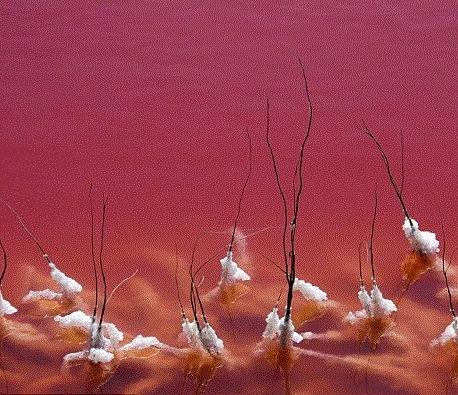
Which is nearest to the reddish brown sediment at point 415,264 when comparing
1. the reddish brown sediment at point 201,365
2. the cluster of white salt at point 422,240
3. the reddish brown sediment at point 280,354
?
the cluster of white salt at point 422,240

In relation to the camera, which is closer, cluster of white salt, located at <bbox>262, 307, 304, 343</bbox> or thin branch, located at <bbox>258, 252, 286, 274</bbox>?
cluster of white salt, located at <bbox>262, 307, 304, 343</bbox>

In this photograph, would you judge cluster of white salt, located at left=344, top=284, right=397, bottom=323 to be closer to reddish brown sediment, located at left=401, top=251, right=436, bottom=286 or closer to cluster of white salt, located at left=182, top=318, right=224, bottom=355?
reddish brown sediment, located at left=401, top=251, right=436, bottom=286

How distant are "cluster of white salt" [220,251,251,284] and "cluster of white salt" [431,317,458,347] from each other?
0.30m

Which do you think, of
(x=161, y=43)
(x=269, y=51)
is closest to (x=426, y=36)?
(x=269, y=51)

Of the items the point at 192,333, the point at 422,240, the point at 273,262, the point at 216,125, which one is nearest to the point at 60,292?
the point at 192,333

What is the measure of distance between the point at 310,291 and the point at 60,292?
39 centimetres

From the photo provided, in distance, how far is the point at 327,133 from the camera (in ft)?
5.28

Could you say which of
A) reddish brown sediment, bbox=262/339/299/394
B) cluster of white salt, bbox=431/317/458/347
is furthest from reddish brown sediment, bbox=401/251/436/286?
reddish brown sediment, bbox=262/339/299/394

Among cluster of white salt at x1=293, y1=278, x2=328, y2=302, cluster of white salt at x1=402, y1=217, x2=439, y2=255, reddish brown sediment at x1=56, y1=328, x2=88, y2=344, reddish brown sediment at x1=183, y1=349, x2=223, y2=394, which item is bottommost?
reddish brown sediment at x1=183, y1=349, x2=223, y2=394

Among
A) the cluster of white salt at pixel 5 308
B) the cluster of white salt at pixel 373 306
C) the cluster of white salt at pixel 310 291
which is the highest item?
the cluster of white salt at pixel 310 291

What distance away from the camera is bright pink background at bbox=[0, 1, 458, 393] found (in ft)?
4.67

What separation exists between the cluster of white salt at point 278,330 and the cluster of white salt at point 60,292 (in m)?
0.30

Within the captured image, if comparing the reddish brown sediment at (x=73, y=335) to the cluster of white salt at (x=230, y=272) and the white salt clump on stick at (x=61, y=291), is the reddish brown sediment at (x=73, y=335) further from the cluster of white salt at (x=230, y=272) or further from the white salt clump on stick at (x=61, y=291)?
the cluster of white salt at (x=230, y=272)

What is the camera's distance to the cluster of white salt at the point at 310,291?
4.34 ft
